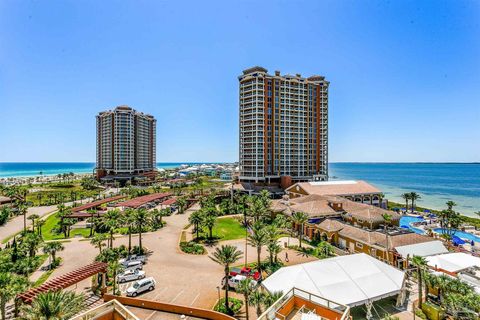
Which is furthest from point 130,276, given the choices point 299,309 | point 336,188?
point 336,188

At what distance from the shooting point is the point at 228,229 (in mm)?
49688

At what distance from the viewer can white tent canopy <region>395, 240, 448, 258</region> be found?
3222 cm

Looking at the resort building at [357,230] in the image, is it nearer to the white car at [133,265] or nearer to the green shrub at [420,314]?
the green shrub at [420,314]

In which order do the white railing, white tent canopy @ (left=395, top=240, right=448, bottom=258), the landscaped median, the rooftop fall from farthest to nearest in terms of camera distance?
the rooftop, the landscaped median, white tent canopy @ (left=395, top=240, right=448, bottom=258), the white railing

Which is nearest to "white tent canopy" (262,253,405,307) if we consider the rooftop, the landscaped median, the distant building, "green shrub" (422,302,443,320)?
"green shrub" (422,302,443,320)

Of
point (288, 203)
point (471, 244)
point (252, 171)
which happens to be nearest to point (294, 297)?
point (288, 203)

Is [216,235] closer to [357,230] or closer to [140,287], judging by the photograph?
[140,287]

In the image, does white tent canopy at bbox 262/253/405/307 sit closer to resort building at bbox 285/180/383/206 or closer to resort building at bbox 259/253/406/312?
resort building at bbox 259/253/406/312

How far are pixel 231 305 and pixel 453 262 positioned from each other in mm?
26194

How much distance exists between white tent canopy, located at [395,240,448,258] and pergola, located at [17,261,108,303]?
35.7 metres

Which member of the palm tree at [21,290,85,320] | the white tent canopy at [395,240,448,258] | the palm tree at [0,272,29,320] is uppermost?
the palm tree at [21,290,85,320]

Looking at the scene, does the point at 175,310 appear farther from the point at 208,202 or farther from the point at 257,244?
the point at 208,202

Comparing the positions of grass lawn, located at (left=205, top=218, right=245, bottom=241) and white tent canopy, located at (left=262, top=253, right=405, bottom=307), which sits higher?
white tent canopy, located at (left=262, top=253, right=405, bottom=307)

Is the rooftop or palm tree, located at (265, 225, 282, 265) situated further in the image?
the rooftop
